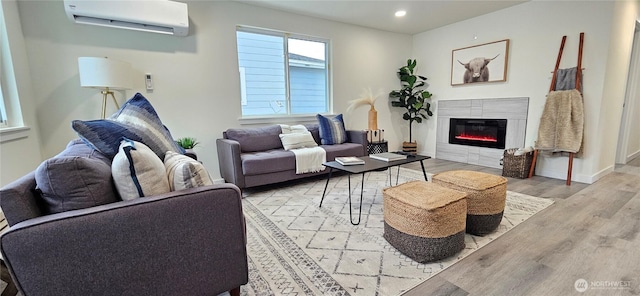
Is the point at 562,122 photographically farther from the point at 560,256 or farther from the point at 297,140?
the point at 297,140

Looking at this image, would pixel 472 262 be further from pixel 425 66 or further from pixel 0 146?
pixel 425 66

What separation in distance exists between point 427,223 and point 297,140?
7.36ft

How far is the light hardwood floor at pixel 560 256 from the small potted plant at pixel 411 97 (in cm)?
262

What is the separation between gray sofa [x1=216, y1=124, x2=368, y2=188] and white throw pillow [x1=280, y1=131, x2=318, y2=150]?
0.11 meters

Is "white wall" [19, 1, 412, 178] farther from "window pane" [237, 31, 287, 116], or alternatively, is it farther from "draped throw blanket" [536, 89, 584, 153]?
"draped throw blanket" [536, 89, 584, 153]

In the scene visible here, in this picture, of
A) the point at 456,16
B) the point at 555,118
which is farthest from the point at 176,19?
the point at 555,118

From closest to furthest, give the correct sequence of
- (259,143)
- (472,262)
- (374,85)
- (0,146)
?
(472,262) < (0,146) < (259,143) < (374,85)

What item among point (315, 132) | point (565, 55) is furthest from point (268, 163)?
point (565, 55)

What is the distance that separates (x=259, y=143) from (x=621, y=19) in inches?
179

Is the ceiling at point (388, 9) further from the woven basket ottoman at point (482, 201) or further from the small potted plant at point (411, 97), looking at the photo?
the woven basket ottoman at point (482, 201)

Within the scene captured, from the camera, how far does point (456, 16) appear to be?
4160 millimetres

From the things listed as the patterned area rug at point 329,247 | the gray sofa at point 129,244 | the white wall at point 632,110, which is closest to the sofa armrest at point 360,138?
the patterned area rug at point 329,247

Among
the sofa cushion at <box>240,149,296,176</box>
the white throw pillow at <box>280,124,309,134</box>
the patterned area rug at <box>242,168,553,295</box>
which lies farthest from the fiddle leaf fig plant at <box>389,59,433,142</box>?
the sofa cushion at <box>240,149,296,176</box>

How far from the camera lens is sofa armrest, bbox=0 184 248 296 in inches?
34.3
